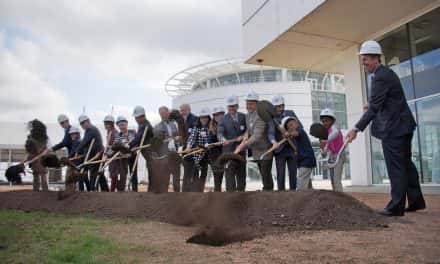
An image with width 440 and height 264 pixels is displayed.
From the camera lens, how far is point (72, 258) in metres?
2.94

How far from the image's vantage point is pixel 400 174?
4527mm

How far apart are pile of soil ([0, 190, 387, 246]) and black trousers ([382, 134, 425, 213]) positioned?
0.44m

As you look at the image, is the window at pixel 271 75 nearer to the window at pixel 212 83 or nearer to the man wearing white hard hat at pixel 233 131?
the window at pixel 212 83

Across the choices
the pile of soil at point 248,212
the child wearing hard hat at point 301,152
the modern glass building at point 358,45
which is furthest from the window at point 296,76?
the pile of soil at point 248,212

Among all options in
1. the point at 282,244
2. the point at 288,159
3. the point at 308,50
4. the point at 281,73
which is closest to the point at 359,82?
the point at 308,50

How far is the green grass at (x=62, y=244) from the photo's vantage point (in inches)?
117

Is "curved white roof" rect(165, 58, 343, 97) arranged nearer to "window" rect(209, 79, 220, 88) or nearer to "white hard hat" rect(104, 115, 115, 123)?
"window" rect(209, 79, 220, 88)

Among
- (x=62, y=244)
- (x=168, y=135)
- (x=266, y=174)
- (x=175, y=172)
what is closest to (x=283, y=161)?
(x=266, y=174)

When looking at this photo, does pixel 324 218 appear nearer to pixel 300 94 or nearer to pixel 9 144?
pixel 9 144

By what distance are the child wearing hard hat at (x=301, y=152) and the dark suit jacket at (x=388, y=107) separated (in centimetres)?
126

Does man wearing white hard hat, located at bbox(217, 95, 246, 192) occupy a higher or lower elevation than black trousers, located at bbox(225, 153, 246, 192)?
higher

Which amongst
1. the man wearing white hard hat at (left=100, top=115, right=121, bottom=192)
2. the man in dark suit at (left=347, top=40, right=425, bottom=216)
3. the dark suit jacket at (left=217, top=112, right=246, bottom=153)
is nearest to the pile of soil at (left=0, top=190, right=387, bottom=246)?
the man in dark suit at (left=347, top=40, right=425, bottom=216)

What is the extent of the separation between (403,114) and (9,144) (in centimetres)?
2531

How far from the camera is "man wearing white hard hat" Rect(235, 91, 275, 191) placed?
6.19 m
